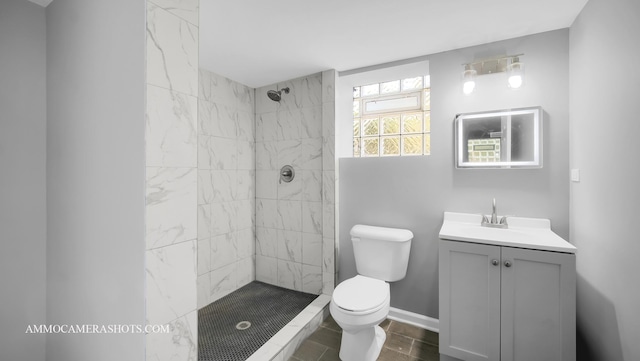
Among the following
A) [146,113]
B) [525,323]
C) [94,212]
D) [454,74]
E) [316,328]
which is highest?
[454,74]

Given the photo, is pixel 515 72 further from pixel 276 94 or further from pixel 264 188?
pixel 264 188

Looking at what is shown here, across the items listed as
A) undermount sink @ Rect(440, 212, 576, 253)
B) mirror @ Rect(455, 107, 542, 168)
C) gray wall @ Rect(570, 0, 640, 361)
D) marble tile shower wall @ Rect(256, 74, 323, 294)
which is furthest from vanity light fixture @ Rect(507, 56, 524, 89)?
marble tile shower wall @ Rect(256, 74, 323, 294)

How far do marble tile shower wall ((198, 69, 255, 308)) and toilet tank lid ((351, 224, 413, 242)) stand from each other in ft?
4.51

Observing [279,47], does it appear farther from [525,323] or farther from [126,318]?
[525,323]

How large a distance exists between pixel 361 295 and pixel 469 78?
181 cm

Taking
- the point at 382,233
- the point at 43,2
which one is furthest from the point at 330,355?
the point at 43,2

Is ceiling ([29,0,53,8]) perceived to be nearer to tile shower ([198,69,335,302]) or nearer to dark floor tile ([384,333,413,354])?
tile shower ([198,69,335,302])

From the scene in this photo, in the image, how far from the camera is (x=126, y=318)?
1.10 meters

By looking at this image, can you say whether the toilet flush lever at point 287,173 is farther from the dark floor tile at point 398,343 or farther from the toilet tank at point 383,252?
the dark floor tile at point 398,343

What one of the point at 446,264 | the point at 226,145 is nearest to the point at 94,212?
the point at 226,145

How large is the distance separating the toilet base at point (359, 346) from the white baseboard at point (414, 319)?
22.3 inches

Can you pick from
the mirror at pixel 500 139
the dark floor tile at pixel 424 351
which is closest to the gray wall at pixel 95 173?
the dark floor tile at pixel 424 351

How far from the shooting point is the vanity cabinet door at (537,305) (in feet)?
4.63

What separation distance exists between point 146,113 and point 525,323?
88.0 inches
